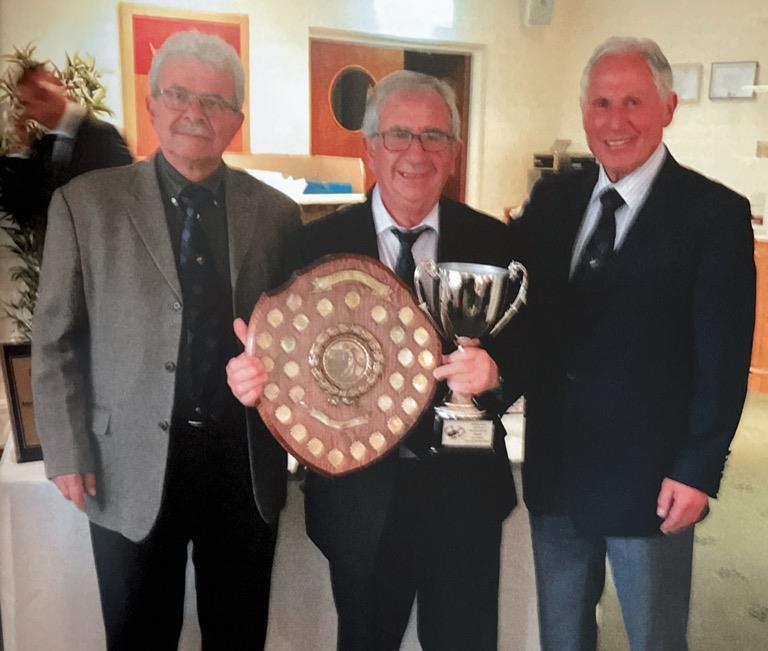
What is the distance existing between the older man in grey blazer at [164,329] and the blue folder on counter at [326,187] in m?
0.06

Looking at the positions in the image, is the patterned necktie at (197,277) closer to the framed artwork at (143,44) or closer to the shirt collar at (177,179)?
the shirt collar at (177,179)

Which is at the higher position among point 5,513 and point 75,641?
point 5,513

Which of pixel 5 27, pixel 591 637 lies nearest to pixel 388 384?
pixel 591 637

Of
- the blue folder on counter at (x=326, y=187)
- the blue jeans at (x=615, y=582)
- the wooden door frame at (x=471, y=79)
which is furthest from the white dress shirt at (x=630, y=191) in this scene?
the blue jeans at (x=615, y=582)

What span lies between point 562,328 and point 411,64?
0.56 metres

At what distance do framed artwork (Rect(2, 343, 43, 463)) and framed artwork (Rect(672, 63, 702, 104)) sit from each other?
132 centimetres

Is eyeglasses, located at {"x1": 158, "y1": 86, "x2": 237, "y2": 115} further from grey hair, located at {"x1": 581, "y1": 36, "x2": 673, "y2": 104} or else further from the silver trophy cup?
grey hair, located at {"x1": 581, "y1": 36, "x2": 673, "y2": 104}

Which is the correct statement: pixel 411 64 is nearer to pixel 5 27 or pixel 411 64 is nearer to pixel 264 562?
pixel 5 27

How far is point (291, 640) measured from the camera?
1.61 meters

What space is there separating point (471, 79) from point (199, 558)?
3.50 ft

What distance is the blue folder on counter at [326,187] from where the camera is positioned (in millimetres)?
1296

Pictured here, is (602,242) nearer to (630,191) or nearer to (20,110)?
(630,191)

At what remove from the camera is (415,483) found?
1334 millimetres

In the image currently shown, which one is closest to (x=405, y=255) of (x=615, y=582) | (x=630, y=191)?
(x=630, y=191)
